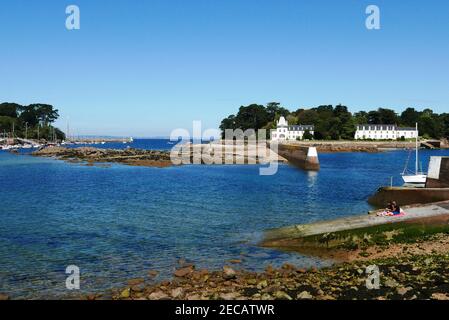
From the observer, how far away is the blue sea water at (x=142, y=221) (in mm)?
23812

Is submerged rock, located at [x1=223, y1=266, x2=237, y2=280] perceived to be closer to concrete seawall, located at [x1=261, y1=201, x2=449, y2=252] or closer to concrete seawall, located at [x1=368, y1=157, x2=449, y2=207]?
concrete seawall, located at [x1=261, y1=201, x2=449, y2=252]

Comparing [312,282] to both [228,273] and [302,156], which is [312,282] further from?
[302,156]

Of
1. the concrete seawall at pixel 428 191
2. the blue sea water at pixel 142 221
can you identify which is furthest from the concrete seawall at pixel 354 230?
the concrete seawall at pixel 428 191

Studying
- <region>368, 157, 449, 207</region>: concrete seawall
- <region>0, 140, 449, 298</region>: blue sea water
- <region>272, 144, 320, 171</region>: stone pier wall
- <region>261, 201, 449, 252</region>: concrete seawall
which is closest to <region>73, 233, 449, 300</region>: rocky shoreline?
<region>0, 140, 449, 298</region>: blue sea water

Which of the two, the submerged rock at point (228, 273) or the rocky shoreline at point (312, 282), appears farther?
the submerged rock at point (228, 273)

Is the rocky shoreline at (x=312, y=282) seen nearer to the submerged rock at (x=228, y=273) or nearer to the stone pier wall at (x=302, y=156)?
the submerged rock at (x=228, y=273)

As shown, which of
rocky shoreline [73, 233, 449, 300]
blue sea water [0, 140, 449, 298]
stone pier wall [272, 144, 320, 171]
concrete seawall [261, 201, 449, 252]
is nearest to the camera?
rocky shoreline [73, 233, 449, 300]

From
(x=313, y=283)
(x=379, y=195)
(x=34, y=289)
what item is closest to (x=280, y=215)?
(x=379, y=195)

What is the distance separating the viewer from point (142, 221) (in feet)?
121

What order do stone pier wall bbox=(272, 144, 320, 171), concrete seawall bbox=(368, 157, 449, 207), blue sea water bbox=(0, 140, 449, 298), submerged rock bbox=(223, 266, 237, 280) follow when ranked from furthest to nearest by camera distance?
stone pier wall bbox=(272, 144, 320, 171)
concrete seawall bbox=(368, 157, 449, 207)
blue sea water bbox=(0, 140, 449, 298)
submerged rock bbox=(223, 266, 237, 280)

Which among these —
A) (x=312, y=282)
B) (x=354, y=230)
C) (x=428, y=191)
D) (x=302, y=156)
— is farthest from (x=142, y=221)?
(x=302, y=156)

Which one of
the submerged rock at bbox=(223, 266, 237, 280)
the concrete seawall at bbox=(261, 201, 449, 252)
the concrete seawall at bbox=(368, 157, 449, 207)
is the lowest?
the submerged rock at bbox=(223, 266, 237, 280)

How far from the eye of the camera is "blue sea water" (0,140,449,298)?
23812mm
